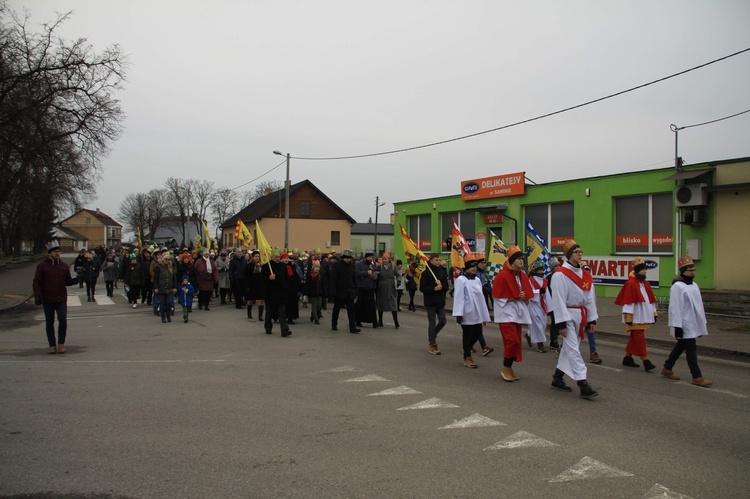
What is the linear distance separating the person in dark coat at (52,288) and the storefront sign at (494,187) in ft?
60.6

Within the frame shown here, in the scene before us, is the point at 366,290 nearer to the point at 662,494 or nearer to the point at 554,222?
the point at 662,494

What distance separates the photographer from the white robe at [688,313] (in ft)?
26.5

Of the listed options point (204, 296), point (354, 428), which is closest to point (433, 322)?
point (354, 428)

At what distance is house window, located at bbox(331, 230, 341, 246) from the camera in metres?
62.3

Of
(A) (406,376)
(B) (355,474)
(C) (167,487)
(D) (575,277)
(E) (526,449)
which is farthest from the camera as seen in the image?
(A) (406,376)

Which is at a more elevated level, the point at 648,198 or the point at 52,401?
the point at 648,198

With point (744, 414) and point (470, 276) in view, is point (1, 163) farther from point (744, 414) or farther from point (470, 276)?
point (744, 414)

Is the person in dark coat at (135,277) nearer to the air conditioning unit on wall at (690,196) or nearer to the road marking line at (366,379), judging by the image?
the road marking line at (366,379)

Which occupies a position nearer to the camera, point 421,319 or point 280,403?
point 280,403

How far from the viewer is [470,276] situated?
30.8 feet

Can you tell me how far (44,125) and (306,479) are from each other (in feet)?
101

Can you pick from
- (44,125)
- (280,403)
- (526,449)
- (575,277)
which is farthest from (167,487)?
(44,125)

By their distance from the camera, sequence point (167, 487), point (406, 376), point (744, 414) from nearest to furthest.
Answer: point (167, 487) → point (744, 414) → point (406, 376)

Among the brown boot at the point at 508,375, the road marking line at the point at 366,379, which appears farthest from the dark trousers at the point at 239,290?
the brown boot at the point at 508,375
